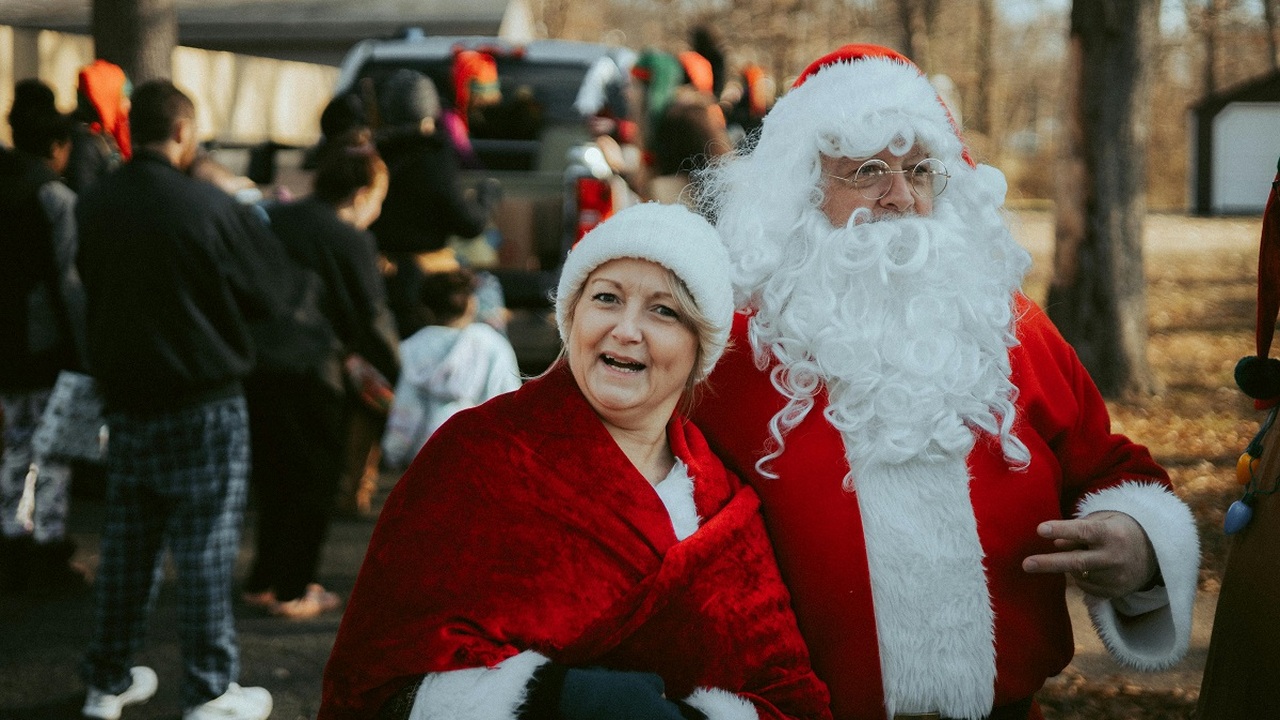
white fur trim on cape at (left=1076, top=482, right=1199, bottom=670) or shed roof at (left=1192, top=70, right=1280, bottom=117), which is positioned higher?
shed roof at (left=1192, top=70, right=1280, bottom=117)

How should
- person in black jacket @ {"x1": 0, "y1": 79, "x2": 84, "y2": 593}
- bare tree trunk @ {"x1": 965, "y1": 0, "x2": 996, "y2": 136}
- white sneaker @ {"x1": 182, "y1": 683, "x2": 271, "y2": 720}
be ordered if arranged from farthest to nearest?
bare tree trunk @ {"x1": 965, "y1": 0, "x2": 996, "y2": 136}, person in black jacket @ {"x1": 0, "y1": 79, "x2": 84, "y2": 593}, white sneaker @ {"x1": 182, "y1": 683, "x2": 271, "y2": 720}

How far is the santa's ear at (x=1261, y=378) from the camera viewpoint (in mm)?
2365

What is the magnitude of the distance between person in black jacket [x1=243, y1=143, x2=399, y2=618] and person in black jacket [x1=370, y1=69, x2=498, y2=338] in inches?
35.1

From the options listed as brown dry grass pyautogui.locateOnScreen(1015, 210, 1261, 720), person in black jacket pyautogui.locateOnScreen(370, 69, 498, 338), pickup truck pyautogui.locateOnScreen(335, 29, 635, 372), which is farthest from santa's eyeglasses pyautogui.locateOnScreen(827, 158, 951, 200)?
pickup truck pyautogui.locateOnScreen(335, 29, 635, 372)

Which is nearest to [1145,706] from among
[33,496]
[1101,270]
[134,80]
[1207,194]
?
[33,496]

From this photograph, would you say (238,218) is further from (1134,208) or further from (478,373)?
(1134,208)

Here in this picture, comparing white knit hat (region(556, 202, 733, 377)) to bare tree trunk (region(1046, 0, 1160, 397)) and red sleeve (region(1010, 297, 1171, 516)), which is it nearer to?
red sleeve (region(1010, 297, 1171, 516))

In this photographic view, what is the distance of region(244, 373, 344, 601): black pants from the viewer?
5148 mm

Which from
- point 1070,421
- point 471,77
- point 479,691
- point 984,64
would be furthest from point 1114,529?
point 984,64

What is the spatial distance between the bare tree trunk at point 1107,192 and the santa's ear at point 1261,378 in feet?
22.3

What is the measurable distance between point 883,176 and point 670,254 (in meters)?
0.62

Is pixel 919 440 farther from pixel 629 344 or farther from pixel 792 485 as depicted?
pixel 629 344

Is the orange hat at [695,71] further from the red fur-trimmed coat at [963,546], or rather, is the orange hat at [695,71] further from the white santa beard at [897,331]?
the red fur-trimmed coat at [963,546]

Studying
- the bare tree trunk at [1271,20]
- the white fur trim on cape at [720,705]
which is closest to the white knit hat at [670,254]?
the white fur trim on cape at [720,705]
